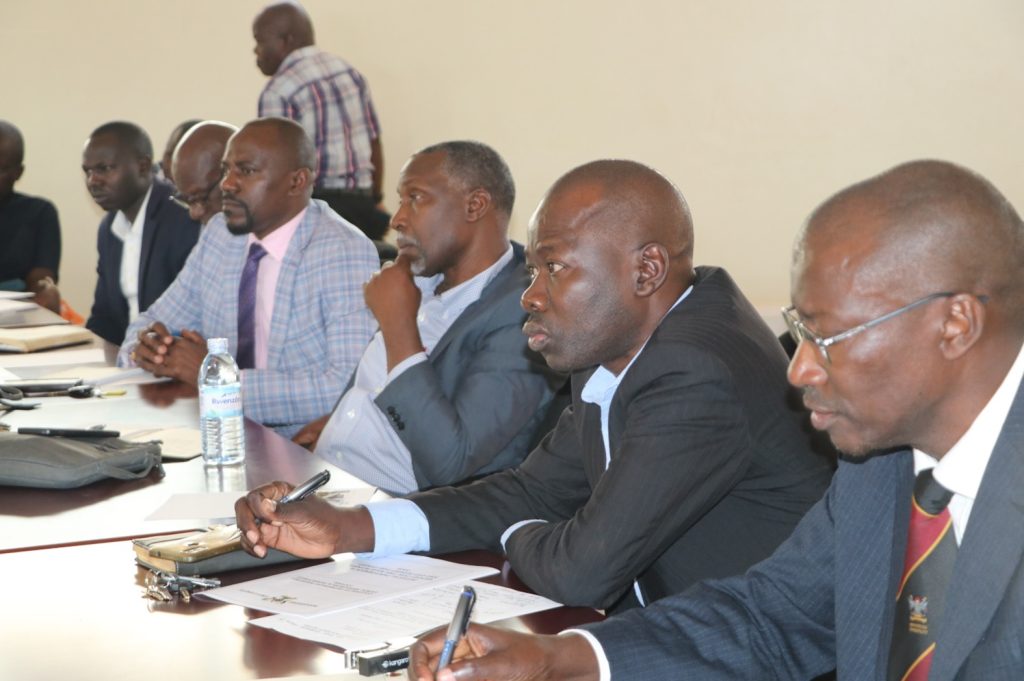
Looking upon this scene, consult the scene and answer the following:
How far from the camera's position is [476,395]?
9.55 feet

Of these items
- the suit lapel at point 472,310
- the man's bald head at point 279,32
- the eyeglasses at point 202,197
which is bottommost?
the suit lapel at point 472,310

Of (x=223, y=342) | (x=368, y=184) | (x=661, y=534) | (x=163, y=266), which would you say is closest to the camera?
(x=661, y=534)

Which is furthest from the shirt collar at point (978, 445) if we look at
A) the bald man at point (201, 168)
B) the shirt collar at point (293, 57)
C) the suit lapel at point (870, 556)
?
the shirt collar at point (293, 57)

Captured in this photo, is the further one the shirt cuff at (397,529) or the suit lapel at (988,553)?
the shirt cuff at (397,529)

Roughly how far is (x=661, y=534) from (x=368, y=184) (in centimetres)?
574

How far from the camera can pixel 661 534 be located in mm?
1896

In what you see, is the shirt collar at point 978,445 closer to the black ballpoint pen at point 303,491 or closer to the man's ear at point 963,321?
the man's ear at point 963,321

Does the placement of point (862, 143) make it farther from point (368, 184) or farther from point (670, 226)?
point (670, 226)

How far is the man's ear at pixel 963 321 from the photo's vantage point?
4.39 ft

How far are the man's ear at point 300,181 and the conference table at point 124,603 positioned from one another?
161 centimetres

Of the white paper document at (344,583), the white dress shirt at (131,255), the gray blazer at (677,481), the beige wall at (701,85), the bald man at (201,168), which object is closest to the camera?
the white paper document at (344,583)

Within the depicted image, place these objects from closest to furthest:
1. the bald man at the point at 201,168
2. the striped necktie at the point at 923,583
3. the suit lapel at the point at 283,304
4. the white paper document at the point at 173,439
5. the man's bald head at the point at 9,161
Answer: the striped necktie at the point at 923,583
the white paper document at the point at 173,439
the suit lapel at the point at 283,304
the bald man at the point at 201,168
the man's bald head at the point at 9,161

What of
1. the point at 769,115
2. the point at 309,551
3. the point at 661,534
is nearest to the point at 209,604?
the point at 309,551

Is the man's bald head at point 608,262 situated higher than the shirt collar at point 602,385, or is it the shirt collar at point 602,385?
the man's bald head at point 608,262
